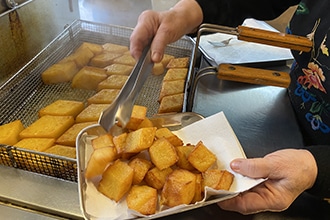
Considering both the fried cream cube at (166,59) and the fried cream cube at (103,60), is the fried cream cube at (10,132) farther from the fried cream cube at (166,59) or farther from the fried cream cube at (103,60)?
the fried cream cube at (166,59)

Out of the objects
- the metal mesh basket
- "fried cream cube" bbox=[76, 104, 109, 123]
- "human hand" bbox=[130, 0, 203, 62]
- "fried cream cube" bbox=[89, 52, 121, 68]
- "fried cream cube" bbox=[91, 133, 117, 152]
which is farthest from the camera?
"fried cream cube" bbox=[89, 52, 121, 68]

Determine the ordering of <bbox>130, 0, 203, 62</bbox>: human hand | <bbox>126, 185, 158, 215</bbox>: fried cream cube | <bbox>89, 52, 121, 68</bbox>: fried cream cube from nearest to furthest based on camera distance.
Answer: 1. <bbox>126, 185, 158, 215</bbox>: fried cream cube
2. <bbox>130, 0, 203, 62</bbox>: human hand
3. <bbox>89, 52, 121, 68</bbox>: fried cream cube

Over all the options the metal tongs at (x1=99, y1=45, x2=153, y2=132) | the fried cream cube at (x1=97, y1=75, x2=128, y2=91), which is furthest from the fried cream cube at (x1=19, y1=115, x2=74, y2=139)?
the metal tongs at (x1=99, y1=45, x2=153, y2=132)

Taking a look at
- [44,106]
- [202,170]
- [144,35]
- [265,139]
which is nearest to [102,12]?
[44,106]

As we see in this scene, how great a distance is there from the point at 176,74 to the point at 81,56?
461 millimetres

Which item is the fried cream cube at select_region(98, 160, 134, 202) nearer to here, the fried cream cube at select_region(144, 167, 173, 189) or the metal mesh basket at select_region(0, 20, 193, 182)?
the fried cream cube at select_region(144, 167, 173, 189)

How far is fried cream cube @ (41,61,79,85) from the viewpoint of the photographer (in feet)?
4.47

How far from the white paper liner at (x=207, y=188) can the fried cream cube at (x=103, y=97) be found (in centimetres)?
46

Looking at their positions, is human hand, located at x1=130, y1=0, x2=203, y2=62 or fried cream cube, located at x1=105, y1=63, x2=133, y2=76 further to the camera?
fried cream cube, located at x1=105, y1=63, x2=133, y2=76

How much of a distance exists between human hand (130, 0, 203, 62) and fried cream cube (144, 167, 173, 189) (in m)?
0.32

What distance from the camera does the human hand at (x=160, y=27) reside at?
99 centimetres

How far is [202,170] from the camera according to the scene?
77cm

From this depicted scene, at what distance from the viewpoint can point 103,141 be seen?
0.78 meters

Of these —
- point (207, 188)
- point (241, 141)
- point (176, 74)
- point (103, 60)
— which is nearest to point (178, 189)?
point (207, 188)
